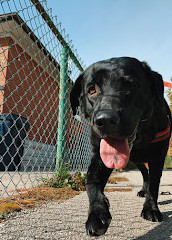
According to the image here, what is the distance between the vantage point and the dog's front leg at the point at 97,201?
4.29 ft

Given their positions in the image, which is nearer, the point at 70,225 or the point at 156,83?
the point at 70,225

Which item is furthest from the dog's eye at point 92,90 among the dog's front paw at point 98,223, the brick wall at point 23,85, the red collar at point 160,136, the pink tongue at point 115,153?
the dog's front paw at point 98,223

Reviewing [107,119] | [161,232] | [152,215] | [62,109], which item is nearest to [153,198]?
[152,215]

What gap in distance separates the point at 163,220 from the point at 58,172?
5.88ft

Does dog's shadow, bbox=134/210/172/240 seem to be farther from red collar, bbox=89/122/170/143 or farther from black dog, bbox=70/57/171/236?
red collar, bbox=89/122/170/143

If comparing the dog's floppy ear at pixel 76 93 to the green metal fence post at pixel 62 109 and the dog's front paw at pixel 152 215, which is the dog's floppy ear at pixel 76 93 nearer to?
the green metal fence post at pixel 62 109

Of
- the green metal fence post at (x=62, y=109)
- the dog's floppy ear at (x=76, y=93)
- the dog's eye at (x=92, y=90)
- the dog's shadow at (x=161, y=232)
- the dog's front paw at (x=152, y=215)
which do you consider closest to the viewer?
the dog's shadow at (x=161, y=232)

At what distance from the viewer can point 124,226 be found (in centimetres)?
166

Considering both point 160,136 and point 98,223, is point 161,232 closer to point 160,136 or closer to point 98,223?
point 98,223

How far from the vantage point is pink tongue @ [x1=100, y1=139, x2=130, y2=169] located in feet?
5.23

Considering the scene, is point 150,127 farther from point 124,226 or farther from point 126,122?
point 124,226

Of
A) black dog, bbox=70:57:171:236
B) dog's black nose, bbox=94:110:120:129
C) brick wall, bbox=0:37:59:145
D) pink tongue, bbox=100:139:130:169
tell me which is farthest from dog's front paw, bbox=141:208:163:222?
brick wall, bbox=0:37:59:145

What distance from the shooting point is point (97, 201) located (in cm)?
154

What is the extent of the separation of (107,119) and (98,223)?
63cm
